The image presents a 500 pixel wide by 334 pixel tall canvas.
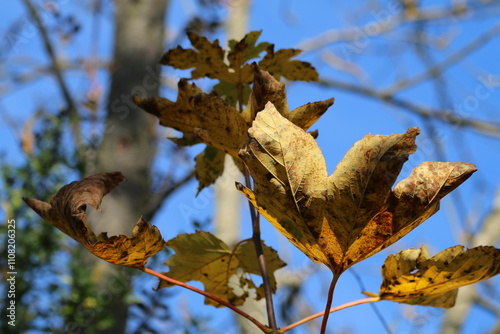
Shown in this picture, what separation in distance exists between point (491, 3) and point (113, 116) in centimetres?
346

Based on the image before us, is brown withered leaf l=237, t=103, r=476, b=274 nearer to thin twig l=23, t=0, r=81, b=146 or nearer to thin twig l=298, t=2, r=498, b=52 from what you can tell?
thin twig l=23, t=0, r=81, b=146

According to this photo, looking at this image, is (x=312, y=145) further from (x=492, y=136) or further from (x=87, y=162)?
(x=492, y=136)

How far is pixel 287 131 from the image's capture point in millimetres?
443

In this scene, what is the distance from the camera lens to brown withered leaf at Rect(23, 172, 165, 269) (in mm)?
479

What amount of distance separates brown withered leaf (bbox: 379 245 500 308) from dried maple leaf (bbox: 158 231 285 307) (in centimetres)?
14

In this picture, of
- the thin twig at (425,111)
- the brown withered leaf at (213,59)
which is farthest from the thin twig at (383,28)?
the brown withered leaf at (213,59)

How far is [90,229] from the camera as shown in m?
0.48

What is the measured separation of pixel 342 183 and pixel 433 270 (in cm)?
15

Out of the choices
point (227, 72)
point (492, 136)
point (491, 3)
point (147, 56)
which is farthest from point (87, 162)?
point (491, 3)

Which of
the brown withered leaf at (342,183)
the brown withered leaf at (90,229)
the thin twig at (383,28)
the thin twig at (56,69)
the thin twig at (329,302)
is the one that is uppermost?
the thin twig at (383,28)

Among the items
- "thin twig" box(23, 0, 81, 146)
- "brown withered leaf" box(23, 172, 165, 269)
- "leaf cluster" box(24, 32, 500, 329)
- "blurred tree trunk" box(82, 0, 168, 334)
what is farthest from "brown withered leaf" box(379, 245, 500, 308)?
"thin twig" box(23, 0, 81, 146)

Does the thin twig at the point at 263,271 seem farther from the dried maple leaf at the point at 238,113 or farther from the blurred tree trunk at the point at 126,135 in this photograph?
the blurred tree trunk at the point at 126,135

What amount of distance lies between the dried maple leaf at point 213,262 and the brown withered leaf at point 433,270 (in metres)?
0.14

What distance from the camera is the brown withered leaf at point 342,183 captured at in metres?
0.44
